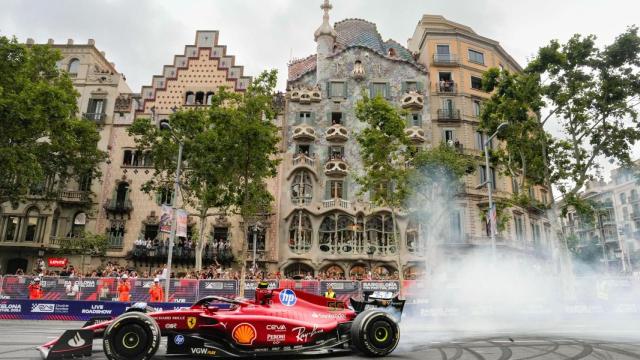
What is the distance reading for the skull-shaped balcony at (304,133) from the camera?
127ft

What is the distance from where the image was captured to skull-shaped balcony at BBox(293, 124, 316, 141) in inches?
1519

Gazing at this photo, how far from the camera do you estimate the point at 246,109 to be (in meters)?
26.0

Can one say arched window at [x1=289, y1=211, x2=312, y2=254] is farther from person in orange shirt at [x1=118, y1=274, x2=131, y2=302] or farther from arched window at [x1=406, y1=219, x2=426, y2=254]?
person in orange shirt at [x1=118, y1=274, x2=131, y2=302]

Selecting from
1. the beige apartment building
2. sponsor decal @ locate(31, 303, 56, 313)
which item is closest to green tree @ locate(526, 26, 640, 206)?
the beige apartment building

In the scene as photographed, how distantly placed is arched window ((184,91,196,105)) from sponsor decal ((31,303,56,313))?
24723 millimetres

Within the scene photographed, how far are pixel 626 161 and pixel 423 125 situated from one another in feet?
58.0

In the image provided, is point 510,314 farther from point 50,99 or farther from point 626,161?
point 50,99

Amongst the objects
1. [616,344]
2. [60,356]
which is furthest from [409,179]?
[60,356]

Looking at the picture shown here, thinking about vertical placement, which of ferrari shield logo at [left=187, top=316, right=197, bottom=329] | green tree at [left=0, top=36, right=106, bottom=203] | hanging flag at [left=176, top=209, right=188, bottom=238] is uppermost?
green tree at [left=0, top=36, right=106, bottom=203]

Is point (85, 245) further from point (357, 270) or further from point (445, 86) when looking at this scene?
point (445, 86)

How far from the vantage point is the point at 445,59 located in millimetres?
42094

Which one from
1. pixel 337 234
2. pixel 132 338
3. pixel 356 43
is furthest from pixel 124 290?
pixel 356 43

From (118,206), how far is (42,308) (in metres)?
18.4

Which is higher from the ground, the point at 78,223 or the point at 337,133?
the point at 337,133
